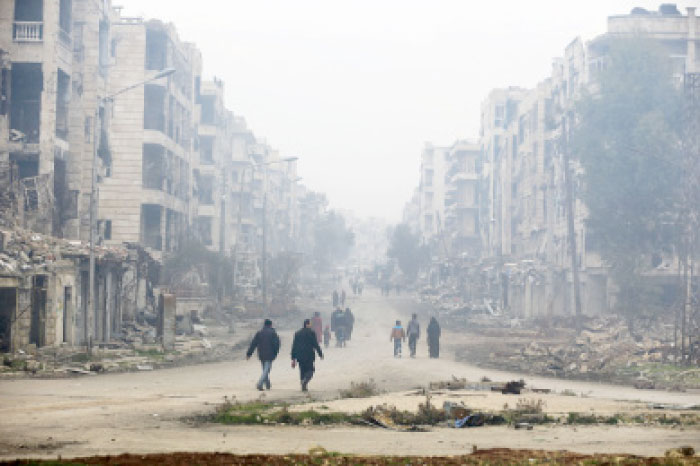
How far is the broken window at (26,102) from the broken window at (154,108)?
58.8ft

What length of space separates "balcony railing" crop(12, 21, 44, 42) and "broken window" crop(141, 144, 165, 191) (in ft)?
58.9

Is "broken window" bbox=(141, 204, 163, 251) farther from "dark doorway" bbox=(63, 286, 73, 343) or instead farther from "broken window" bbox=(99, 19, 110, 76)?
"dark doorway" bbox=(63, 286, 73, 343)

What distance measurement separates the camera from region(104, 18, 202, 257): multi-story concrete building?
52406 millimetres

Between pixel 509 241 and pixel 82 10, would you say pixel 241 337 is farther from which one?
pixel 509 241

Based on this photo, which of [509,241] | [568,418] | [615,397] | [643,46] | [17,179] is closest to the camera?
[568,418]

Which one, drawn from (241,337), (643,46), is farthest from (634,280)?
(241,337)

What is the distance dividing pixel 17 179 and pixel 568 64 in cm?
3839

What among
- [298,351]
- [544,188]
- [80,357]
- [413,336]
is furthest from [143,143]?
[298,351]

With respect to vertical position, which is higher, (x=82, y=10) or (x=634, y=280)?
(x=82, y=10)

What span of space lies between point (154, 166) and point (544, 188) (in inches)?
1128

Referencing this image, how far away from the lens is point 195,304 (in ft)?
153

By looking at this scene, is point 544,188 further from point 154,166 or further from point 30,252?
point 30,252

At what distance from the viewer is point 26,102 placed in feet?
123

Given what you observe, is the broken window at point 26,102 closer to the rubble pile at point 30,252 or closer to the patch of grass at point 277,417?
the rubble pile at point 30,252
